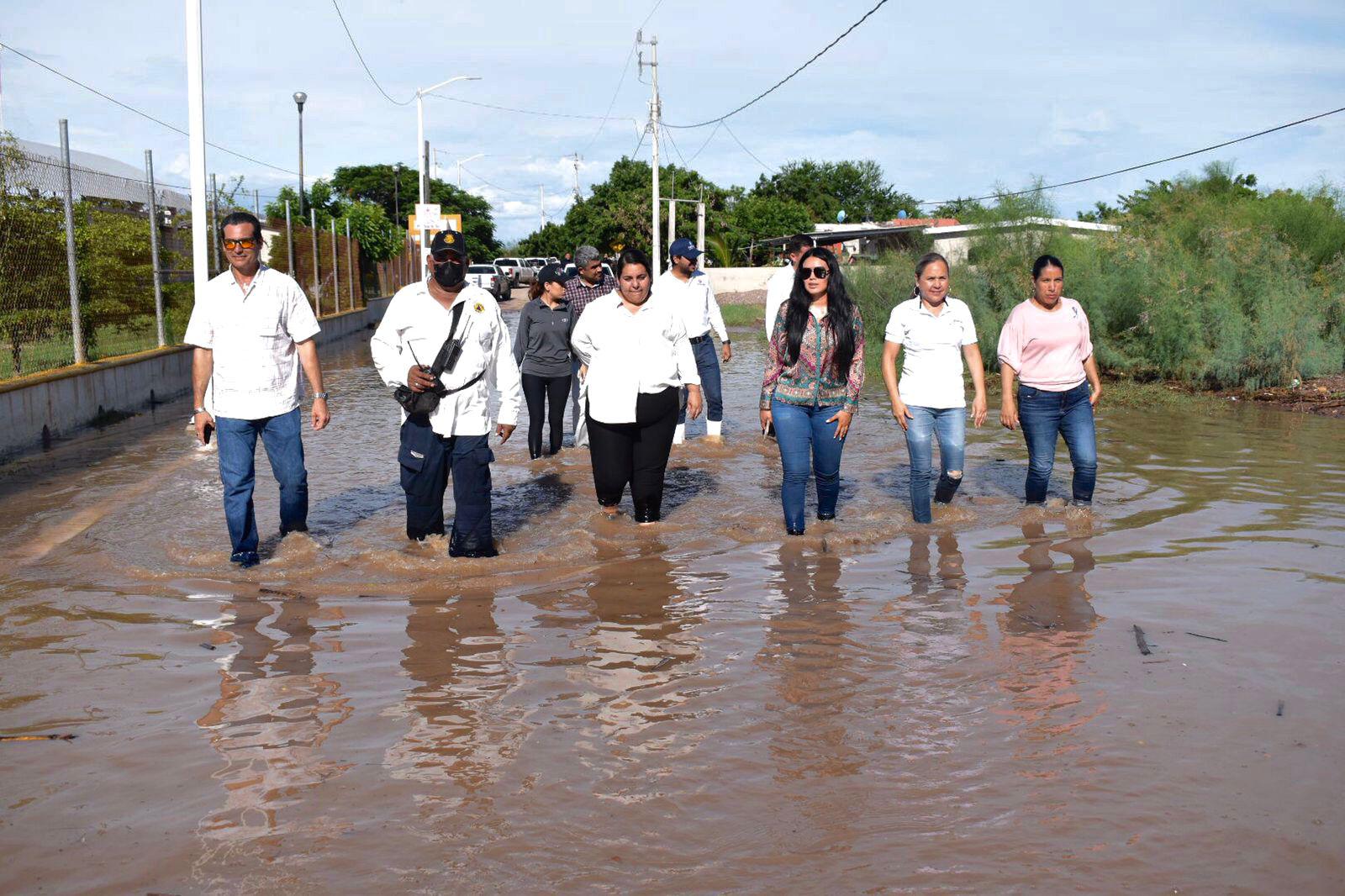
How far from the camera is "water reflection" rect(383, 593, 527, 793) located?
4.18m

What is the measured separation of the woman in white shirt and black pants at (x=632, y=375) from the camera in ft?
25.3

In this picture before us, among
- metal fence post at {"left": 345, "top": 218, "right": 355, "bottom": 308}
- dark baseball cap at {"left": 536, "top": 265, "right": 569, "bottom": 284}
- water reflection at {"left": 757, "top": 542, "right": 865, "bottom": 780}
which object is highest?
metal fence post at {"left": 345, "top": 218, "right": 355, "bottom": 308}

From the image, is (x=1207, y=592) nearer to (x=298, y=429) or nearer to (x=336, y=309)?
(x=298, y=429)

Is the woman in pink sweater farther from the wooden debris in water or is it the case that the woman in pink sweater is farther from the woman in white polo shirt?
the wooden debris in water

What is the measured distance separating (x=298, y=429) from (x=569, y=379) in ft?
13.3

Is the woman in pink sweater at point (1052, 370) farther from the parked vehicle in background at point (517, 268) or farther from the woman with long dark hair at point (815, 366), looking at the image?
the parked vehicle in background at point (517, 268)

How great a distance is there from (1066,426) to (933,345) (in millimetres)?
1177

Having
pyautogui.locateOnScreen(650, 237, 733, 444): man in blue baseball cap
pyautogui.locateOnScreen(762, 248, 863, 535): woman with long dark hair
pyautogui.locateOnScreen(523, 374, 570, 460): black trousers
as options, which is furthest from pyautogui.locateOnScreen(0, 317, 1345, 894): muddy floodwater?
pyautogui.locateOnScreen(650, 237, 733, 444): man in blue baseball cap

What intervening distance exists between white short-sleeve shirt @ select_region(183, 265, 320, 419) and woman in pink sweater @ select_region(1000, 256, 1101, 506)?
4530 millimetres

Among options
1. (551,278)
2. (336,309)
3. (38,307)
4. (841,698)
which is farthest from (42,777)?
(336,309)

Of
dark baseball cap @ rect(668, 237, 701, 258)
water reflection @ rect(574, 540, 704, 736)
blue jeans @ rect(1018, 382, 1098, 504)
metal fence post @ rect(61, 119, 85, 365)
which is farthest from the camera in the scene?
metal fence post @ rect(61, 119, 85, 365)

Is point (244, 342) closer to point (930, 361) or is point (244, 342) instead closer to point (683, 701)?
point (683, 701)

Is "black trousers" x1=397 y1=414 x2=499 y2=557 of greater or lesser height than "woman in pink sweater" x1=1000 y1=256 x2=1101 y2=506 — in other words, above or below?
below

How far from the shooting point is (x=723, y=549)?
764cm
